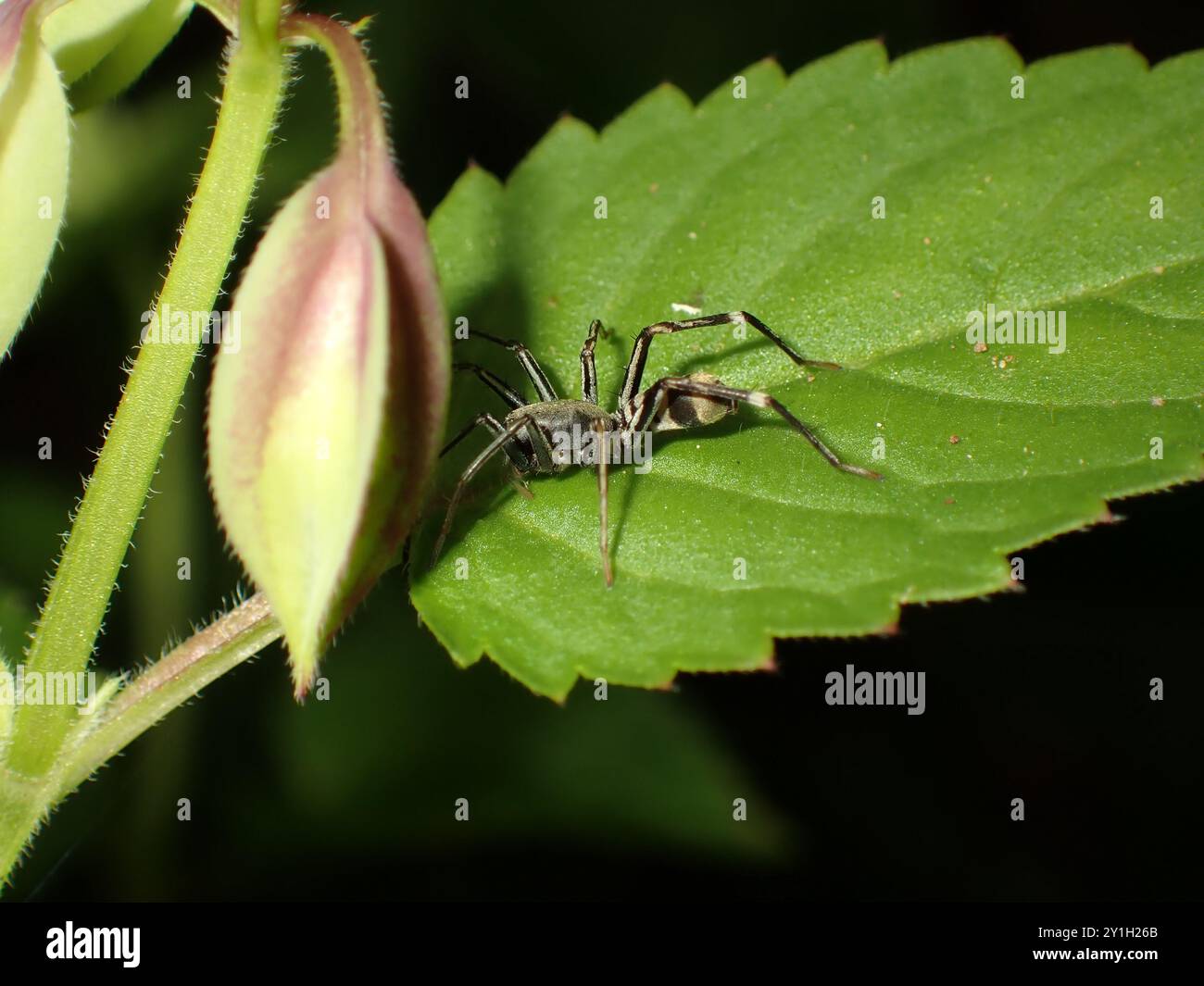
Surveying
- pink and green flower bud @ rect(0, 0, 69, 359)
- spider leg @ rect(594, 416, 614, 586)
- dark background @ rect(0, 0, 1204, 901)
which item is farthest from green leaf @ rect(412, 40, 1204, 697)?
dark background @ rect(0, 0, 1204, 901)

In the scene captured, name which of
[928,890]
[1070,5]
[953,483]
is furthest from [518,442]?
[1070,5]

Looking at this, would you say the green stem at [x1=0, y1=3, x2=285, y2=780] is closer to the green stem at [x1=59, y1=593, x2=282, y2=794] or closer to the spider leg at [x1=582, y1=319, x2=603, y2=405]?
the green stem at [x1=59, y1=593, x2=282, y2=794]

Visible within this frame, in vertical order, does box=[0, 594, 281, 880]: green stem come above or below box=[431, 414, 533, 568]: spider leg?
below

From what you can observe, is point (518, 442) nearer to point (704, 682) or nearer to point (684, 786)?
point (704, 682)

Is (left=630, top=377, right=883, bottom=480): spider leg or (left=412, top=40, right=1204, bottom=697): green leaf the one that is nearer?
(left=412, top=40, right=1204, bottom=697): green leaf

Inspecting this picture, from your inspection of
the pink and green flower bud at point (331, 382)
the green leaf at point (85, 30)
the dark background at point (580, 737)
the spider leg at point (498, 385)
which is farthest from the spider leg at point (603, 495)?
the dark background at point (580, 737)

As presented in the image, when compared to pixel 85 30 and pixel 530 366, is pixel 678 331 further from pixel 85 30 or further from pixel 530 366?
pixel 85 30
